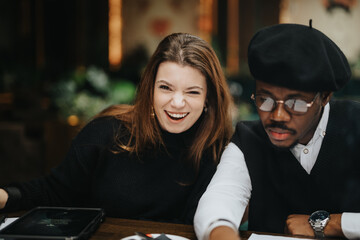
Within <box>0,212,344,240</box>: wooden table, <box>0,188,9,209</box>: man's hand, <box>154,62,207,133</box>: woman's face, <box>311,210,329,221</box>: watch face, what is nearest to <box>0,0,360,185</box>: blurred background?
<box>154,62,207,133</box>: woman's face

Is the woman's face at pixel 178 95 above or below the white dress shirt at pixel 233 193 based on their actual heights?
above

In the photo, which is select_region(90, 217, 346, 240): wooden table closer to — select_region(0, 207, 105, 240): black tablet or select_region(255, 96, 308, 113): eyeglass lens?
select_region(0, 207, 105, 240): black tablet

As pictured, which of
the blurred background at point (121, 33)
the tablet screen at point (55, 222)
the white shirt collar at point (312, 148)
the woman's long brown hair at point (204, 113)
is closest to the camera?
the tablet screen at point (55, 222)

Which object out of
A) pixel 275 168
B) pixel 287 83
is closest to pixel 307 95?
pixel 287 83

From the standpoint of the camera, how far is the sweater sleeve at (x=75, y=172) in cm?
177

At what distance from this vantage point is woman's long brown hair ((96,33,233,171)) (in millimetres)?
1713

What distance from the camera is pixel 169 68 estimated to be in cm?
166

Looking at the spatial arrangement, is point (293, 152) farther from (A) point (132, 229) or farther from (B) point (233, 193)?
(A) point (132, 229)

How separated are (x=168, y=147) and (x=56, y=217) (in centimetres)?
65

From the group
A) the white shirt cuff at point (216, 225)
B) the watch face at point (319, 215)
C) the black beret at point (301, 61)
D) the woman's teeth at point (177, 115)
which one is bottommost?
the watch face at point (319, 215)

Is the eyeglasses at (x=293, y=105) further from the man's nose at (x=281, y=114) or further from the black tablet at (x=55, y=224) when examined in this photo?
the black tablet at (x=55, y=224)

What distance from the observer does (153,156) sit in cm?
182

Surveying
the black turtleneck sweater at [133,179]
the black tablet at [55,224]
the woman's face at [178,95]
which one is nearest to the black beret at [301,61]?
the woman's face at [178,95]

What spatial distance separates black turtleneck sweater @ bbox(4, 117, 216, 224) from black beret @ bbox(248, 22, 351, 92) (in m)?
0.64
